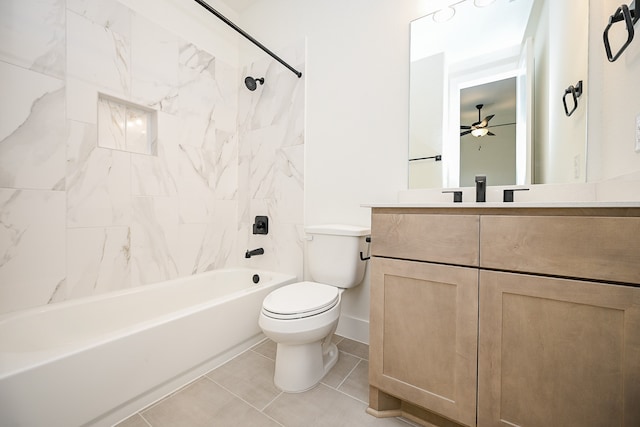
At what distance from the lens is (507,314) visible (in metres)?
0.85

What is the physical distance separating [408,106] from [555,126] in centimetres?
74

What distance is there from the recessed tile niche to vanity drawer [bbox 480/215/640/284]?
2.11m

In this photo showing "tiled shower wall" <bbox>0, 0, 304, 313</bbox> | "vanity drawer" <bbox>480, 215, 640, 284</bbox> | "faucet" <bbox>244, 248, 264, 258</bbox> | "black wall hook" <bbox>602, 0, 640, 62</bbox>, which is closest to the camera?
"vanity drawer" <bbox>480, 215, 640, 284</bbox>

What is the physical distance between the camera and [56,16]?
141 cm

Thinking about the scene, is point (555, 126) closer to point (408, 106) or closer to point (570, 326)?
point (408, 106)

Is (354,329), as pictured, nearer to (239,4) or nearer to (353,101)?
(353,101)

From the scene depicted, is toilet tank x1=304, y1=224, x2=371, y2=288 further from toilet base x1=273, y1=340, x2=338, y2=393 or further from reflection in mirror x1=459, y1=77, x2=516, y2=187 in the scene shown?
reflection in mirror x1=459, y1=77, x2=516, y2=187

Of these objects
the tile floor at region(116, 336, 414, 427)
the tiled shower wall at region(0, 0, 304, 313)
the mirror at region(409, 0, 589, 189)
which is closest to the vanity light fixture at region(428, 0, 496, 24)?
the mirror at region(409, 0, 589, 189)

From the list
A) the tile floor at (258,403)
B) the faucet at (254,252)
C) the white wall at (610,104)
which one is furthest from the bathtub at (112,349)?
the white wall at (610,104)

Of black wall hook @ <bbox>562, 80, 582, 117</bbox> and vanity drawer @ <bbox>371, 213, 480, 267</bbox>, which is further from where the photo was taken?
black wall hook @ <bbox>562, 80, 582, 117</bbox>

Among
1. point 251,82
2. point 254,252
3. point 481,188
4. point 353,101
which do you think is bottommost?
point 254,252

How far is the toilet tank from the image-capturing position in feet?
5.20

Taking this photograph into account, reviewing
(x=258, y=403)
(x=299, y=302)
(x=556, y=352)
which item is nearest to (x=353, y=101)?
(x=299, y=302)

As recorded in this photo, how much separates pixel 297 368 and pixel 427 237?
3.03 ft
